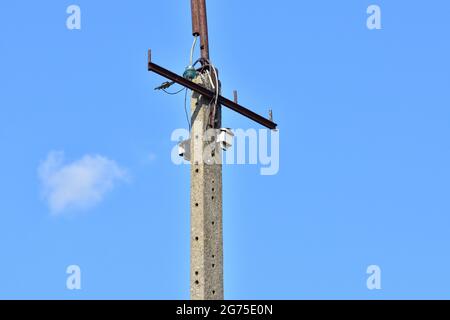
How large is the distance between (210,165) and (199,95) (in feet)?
6.90

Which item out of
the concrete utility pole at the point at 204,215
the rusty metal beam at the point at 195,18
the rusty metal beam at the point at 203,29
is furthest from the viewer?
the rusty metal beam at the point at 195,18

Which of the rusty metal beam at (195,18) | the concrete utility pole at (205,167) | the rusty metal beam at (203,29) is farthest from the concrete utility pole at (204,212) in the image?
the rusty metal beam at (195,18)

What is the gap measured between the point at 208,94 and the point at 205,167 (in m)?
2.14

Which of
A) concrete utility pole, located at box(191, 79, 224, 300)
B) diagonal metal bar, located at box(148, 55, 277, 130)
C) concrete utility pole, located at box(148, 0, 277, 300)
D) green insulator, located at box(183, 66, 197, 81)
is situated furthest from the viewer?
green insulator, located at box(183, 66, 197, 81)

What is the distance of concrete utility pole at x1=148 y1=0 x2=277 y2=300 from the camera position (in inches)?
1342

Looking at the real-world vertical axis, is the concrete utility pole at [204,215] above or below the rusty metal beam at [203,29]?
below

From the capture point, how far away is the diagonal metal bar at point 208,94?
34972 mm

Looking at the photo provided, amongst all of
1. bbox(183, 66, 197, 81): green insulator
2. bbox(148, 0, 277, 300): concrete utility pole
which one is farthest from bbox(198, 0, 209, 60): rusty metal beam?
bbox(183, 66, 197, 81): green insulator

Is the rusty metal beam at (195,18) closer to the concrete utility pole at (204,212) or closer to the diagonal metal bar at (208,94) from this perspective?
the concrete utility pole at (204,212)

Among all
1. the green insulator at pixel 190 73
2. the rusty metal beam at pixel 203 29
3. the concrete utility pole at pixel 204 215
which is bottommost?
the concrete utility pole at pixel 204 215

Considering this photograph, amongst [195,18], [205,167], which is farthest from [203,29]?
[205,167]

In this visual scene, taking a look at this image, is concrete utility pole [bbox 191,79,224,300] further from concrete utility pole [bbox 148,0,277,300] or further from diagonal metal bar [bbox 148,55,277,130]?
diagonal metal bar [bbox 148,55,277,130]
